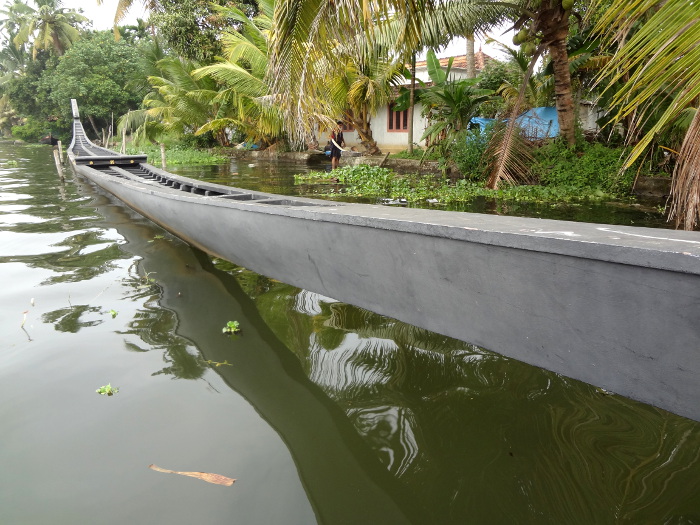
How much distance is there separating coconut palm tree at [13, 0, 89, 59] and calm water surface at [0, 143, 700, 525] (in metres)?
40.1

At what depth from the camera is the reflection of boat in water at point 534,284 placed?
139 centimetres

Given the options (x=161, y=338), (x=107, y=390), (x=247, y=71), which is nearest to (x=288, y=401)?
(x=107, y=390)

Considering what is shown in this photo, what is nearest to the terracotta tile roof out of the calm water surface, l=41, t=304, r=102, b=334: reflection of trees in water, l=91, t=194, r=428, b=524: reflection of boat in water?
l=91, t=194, r=428, b=524: reflection of boat in water

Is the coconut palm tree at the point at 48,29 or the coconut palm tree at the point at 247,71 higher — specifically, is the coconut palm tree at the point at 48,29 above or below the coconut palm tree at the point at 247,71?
above

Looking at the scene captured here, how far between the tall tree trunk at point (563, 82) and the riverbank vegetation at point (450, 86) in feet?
0.09

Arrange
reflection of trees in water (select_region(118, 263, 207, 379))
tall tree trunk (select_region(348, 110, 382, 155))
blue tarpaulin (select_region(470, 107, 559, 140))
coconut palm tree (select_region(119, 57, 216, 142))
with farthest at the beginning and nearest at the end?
1. coconut palm tree (select_region(119, 57, 216, 142))
2. tall tree trunk (select_region(348, 110, 382, 155))
3. blue tarpaulin (select_region(470, 107, 559, 140))
4. reflection of trees in water (select_region(118, 263, 207, 379))

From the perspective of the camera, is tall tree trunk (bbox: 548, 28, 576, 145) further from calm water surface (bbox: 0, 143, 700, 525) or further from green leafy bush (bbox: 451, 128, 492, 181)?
calm water surface (bbox: 0, 143, 700, 525)

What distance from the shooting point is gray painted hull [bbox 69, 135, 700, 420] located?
1.39 m

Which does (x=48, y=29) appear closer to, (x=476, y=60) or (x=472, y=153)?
(x=476, y=60)

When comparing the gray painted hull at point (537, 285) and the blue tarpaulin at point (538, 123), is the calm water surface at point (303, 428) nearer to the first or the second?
the gray painted hull at point (537, 285)

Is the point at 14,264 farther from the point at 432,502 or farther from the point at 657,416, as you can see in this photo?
the point at 657,416

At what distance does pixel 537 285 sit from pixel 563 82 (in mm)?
8205

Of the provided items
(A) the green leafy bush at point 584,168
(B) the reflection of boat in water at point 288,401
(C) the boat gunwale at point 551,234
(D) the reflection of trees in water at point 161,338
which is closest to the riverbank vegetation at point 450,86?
(A) the green leafy bush at point 584,168

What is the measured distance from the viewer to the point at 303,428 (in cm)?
212
